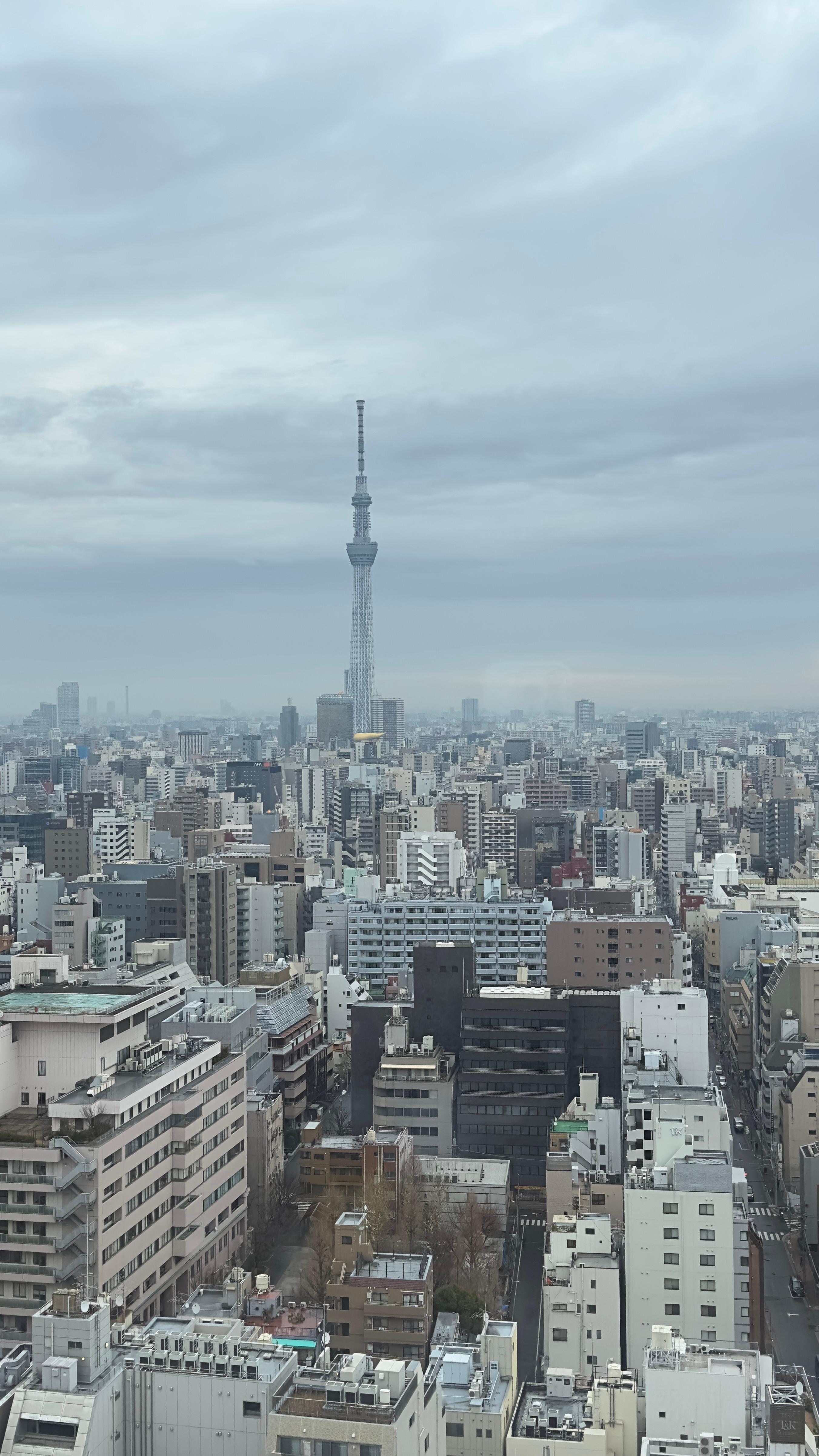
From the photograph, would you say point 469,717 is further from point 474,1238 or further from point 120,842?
point 474,1238

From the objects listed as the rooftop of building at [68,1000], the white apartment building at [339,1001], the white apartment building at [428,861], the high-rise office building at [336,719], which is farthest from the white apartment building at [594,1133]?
the high-rise office building at [336,719]

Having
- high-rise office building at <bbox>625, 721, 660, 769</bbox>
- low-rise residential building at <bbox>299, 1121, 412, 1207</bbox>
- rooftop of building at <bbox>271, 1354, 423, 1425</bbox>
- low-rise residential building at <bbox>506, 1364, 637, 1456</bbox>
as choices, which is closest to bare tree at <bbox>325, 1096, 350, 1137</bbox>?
low-rise residential building at <bbox>299, 1121, 412, 1207</bbox>

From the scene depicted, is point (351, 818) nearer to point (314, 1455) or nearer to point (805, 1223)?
point (805, 1223)

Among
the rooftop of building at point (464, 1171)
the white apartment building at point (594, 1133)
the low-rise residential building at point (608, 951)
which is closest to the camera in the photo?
the white apartment building at point (594, 1133)

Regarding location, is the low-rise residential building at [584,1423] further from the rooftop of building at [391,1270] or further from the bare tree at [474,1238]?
the bare tree at [474,1238]

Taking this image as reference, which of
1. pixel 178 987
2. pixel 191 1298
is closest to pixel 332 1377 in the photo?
pixel 191 1298

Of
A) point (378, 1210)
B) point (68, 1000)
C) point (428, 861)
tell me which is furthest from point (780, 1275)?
point (428, 861)
